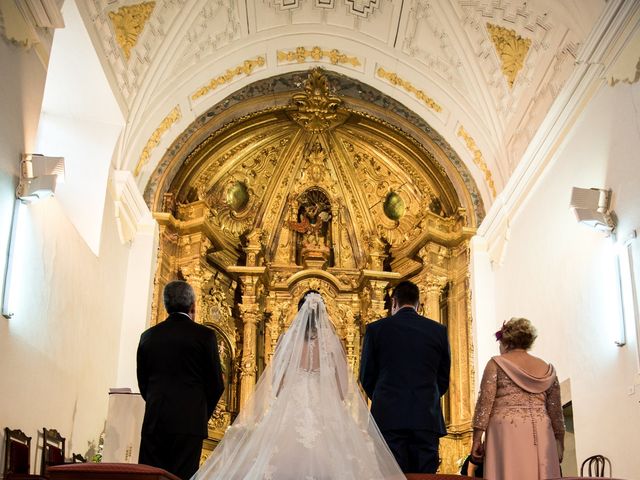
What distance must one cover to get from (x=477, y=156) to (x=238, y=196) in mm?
3874

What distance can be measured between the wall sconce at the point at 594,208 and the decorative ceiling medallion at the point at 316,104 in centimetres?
570

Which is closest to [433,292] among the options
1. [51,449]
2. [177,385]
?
[51,449]

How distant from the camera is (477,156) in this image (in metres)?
12.4

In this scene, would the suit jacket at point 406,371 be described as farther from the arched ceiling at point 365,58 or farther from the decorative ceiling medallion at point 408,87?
the decorative ceiling medallion at point 408,87

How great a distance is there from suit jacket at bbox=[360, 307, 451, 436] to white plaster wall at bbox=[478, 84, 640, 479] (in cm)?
262

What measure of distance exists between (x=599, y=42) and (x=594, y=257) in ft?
6.72

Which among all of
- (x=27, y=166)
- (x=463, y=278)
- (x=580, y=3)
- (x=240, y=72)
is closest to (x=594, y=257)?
(x=580, y=3)

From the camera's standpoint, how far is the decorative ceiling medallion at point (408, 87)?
12.6 metres

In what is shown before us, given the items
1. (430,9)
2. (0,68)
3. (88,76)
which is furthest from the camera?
(430,9)

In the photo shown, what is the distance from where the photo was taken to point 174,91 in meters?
11.9

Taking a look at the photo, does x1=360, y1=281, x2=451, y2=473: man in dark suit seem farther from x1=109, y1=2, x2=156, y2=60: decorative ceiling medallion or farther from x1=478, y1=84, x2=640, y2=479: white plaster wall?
x1=109, y1=2, x2=156, y2=60: decorative ceiling medallion

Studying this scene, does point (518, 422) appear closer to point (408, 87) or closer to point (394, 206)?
point (408, 87)

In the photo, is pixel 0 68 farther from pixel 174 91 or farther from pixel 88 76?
pixel 174 91

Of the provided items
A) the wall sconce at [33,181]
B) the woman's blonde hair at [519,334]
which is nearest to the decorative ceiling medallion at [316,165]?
the wall sconce at [33,181]
